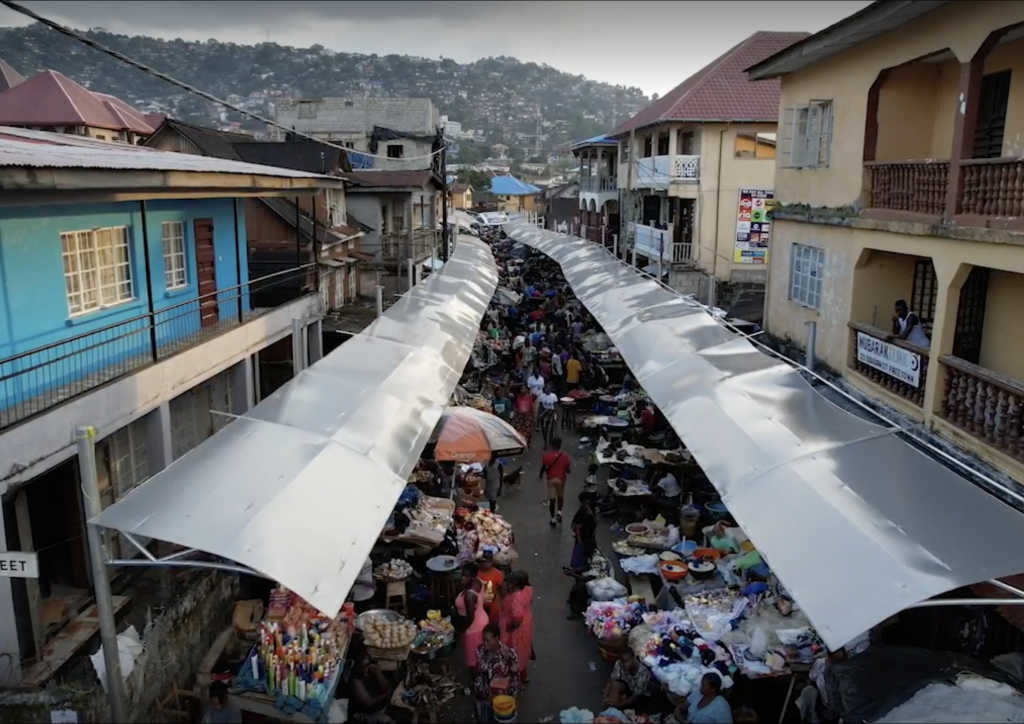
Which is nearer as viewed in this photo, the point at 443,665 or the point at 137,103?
the point at 443,665

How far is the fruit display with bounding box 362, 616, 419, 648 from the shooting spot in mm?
9703

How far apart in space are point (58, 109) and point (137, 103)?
110 metres

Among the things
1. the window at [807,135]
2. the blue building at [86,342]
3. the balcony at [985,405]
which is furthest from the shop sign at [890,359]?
the blue building at [86,342]

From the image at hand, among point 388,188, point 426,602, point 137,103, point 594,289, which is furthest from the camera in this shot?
point 137,103

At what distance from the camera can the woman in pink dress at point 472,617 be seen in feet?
31.8

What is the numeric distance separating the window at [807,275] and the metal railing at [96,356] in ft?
35.8

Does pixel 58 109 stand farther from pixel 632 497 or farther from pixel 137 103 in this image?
pixel 137 103

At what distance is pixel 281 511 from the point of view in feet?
27.1

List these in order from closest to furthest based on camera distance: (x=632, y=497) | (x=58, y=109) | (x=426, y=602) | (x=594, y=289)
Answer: (x=426, y=602) < (x=632, y=497) < (x=594, y=289) < (x=58, y=109)

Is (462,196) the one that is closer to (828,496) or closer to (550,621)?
(550,621)

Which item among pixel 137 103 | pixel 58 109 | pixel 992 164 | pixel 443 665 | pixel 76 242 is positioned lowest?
pixel 443 665

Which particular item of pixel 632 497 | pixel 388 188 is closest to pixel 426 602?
pixel 632 497

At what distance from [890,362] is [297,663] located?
32.2 feet

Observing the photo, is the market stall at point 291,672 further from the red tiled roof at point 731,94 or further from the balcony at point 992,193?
the red tiled roof at point 731,94
